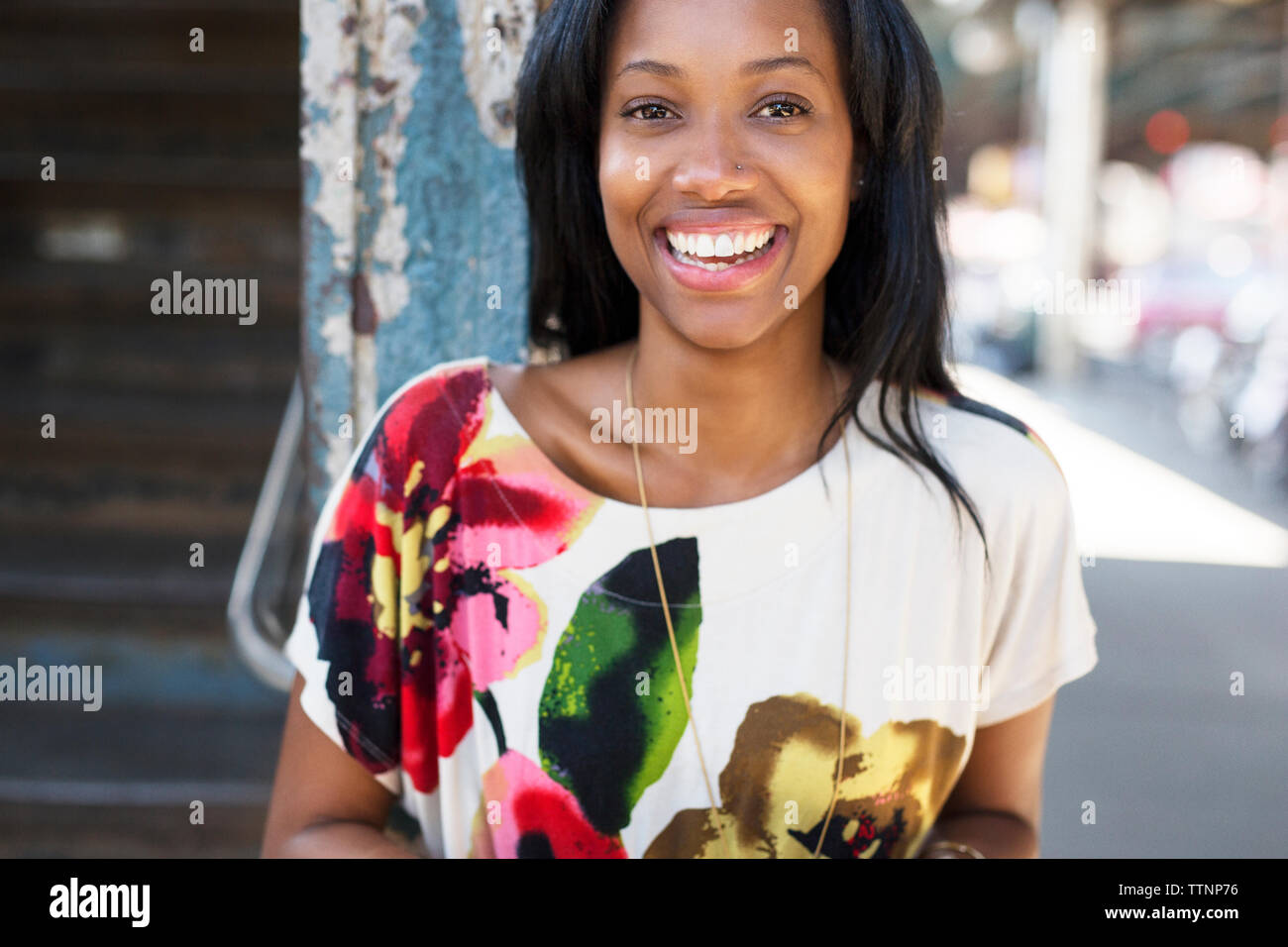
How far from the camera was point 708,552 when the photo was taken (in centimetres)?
142

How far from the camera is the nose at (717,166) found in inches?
51.4

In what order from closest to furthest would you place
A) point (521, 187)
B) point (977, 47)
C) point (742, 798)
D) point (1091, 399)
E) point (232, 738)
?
point (742, 798), point (521, 187), point (232, 738), point (1091, 399), point (977, 47)

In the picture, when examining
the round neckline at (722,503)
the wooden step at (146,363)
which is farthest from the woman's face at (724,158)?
the wooden step at (146,363)

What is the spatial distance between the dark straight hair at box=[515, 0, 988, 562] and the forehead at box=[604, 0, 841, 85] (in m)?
0.04

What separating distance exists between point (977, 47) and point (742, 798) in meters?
21.7

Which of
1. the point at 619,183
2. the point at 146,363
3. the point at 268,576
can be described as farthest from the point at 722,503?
the point at 146,363

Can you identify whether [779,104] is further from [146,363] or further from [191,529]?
[146,363]

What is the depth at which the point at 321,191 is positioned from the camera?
5.69ft

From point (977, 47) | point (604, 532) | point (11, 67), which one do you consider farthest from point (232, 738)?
point (977, 47)

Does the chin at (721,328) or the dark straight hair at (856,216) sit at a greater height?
the dark straight hair at (856,216)

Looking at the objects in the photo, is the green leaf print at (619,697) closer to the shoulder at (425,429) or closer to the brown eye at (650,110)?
the shoulder at (425,429)

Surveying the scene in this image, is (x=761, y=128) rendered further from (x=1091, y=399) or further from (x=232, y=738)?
(x=1091, y=399)

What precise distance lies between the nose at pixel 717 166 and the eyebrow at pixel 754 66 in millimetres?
65
